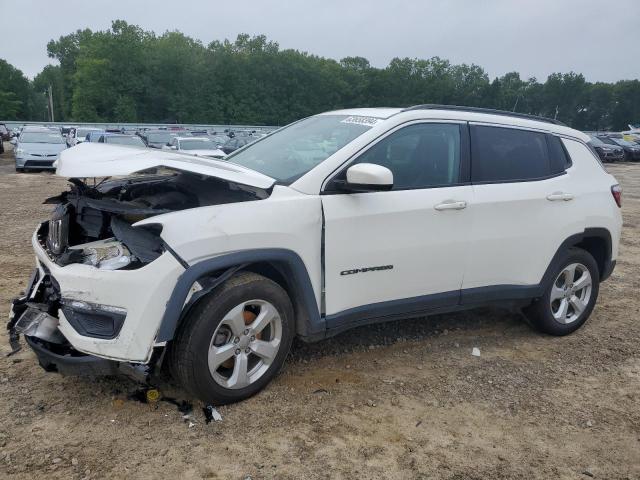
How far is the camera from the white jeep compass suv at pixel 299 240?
2881 millimetres

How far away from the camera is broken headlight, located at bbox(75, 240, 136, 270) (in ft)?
9.52

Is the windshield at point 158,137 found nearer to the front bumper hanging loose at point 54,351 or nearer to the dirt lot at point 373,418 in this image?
the dirt lot at point 373,418

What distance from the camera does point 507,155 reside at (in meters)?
4.24

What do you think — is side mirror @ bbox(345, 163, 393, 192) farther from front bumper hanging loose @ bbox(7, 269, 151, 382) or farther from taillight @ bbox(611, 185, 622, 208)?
taillight @ bbox(611, 185, 622, 208)

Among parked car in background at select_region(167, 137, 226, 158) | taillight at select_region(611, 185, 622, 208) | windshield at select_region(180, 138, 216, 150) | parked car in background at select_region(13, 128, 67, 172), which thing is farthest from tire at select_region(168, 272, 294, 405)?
parked car in background at select_region(13, 128, 67, 172)

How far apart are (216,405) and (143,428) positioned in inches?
16.7

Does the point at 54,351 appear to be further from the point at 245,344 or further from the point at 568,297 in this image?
the point at 568,297

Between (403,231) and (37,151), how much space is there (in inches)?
703

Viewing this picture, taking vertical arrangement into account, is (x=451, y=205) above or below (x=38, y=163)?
above

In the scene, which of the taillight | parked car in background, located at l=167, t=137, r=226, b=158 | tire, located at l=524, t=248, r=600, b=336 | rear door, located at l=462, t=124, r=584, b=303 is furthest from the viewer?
parked car in background, located at l=167, t=137, r=226, b=158

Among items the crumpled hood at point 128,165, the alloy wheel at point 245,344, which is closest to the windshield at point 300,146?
the crumpled hood at point 128,165

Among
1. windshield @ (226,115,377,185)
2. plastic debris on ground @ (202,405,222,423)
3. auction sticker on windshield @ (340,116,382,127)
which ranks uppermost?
auction sticker on windshield @ (340,116,382,127)

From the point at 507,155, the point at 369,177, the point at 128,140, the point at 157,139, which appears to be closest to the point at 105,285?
the point at 369,177

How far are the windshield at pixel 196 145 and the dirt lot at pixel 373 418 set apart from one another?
1488cm
